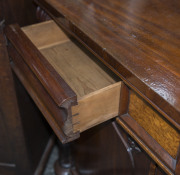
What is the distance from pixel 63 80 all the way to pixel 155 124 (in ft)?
0.65

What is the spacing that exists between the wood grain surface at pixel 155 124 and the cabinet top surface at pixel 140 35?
0.21ft

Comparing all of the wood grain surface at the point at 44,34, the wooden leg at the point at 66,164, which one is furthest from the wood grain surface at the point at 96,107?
the wooden leg at the point at 66,164

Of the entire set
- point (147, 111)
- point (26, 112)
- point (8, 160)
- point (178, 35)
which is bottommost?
point (8, 160)

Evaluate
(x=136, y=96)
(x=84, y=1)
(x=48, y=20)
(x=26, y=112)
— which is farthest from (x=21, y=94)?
(x=136, y=96)

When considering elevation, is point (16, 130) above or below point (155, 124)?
below

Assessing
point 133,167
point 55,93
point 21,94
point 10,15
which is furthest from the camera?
point 21,94

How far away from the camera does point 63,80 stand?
20.1 inches

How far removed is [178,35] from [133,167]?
1.11 ft

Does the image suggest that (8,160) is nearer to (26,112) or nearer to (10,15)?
(26,112)

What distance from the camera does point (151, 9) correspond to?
2.23 ft

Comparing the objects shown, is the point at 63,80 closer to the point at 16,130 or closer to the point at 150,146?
the point at 150,146

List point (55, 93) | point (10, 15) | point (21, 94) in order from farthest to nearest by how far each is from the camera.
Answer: point (21, 94) → point (10, 15) → point (55, 93)

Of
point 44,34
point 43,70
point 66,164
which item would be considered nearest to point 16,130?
point 66,164

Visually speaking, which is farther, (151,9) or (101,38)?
(151,9)
